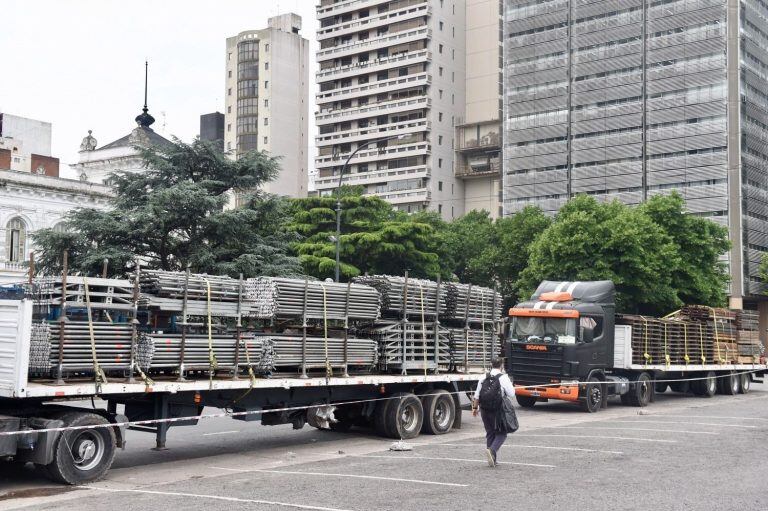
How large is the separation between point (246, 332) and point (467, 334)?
20.1ft

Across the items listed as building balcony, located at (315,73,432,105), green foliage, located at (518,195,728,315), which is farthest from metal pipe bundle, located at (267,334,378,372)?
building balcony, located at (315,73,432,105)

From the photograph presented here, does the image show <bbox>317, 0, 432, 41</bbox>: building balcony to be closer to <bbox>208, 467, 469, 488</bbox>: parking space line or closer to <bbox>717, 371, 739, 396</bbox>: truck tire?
<bbox>717, 371, 739, 396</bbox>: truck tire

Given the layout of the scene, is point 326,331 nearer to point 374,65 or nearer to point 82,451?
point 82,451

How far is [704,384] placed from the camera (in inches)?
1209

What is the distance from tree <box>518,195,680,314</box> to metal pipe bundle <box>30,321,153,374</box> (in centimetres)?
3736

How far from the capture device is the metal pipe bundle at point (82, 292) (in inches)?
490

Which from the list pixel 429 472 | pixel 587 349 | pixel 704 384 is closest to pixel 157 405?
pixel 429 472

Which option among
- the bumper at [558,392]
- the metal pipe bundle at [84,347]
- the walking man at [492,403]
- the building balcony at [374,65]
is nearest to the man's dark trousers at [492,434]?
the walking man at [492,403]

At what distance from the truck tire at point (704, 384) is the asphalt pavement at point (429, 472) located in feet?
33.8

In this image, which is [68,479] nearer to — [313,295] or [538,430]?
[313,295]

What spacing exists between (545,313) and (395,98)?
8275cm

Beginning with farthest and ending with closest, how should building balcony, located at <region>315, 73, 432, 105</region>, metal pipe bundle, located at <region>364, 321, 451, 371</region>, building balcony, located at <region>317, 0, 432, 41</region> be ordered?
building balcony, located at <region>317, 0, 432, 41</region> → building balcony, located at <region>315, 73, 432, 105</region> → metal pipe bundle, located at <region>364, 321, 451, 371</region>

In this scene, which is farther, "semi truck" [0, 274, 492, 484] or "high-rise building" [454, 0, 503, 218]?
"high-rise building" [454, 0, 503, 218]

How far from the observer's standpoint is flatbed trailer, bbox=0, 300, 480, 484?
11539mm
